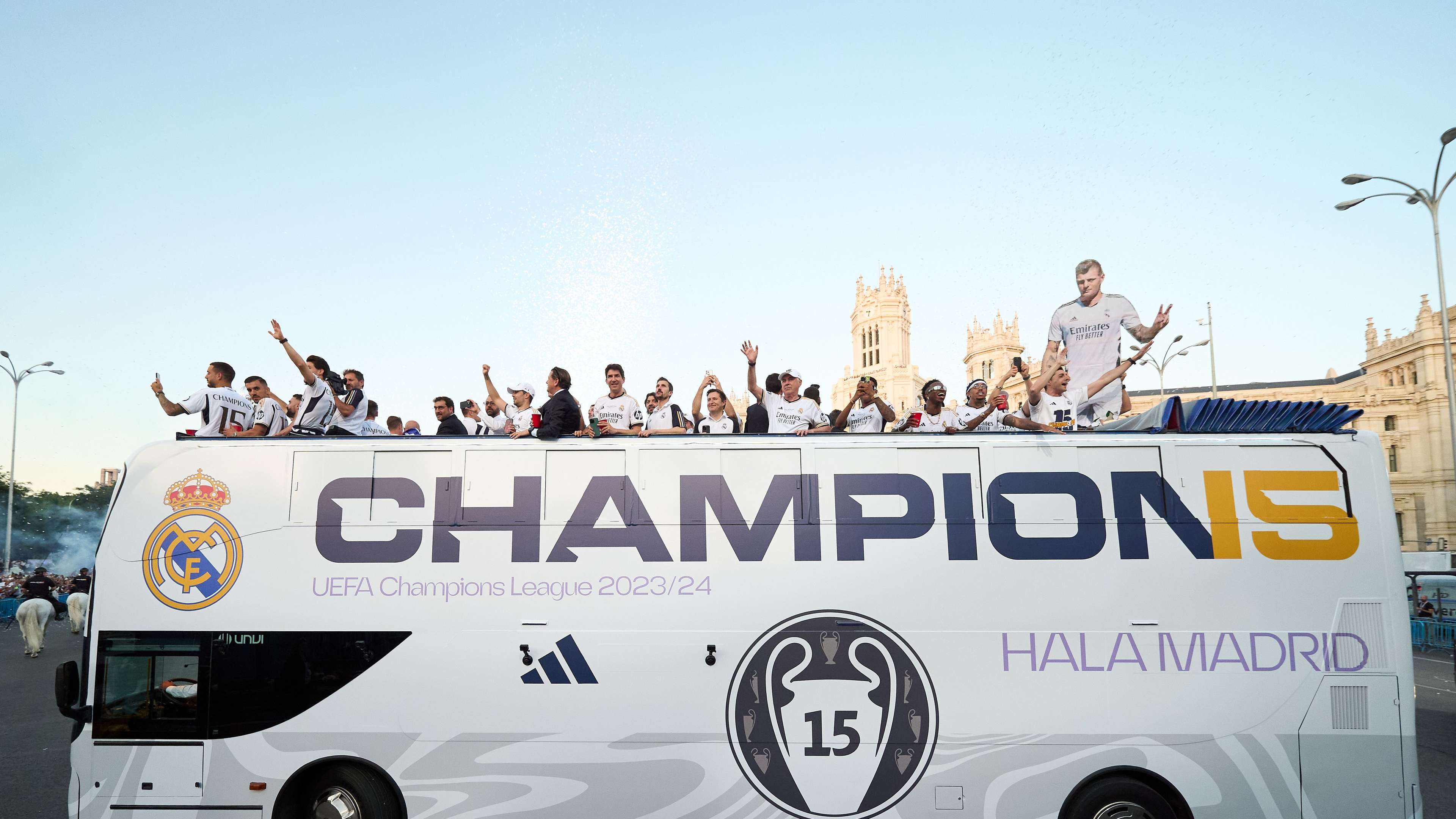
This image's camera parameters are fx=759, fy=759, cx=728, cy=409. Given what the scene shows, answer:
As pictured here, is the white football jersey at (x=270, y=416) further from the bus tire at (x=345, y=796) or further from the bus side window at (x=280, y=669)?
the bus tire at (x=345, y=796)

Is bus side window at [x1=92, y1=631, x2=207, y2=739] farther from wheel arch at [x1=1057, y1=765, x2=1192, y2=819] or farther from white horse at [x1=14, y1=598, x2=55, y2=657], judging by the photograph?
white horse at [x1=14, y1=598, x2=55, y2=657]

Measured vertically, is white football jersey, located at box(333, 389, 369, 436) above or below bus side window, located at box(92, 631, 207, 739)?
above

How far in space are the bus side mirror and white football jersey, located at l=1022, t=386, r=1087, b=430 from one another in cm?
850

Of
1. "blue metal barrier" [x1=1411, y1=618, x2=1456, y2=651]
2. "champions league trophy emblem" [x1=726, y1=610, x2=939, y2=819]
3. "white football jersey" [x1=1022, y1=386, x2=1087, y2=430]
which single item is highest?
"white football jersey" [x1=1022, y1=386, x2=1087, y2=430]

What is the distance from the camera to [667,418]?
910 cm

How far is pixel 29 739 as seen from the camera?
10.6 m

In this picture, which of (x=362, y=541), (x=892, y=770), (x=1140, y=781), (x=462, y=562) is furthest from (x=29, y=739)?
(x=1140, y=781)

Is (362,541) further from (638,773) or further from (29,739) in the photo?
(29,739)

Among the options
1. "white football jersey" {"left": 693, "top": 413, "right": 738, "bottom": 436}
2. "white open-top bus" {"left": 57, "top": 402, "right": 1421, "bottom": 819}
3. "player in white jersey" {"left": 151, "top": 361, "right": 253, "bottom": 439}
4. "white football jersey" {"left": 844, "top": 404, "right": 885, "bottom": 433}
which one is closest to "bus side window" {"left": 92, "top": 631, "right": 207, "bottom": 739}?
"white open-top bus" {"left": 57, "top": 402, "right": 1421, "bottom": 819}

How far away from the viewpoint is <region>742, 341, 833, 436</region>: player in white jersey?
357 inches

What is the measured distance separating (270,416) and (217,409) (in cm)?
57

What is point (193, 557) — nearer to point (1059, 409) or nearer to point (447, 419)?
point (447, 419)

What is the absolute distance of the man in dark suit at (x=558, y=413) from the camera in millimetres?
6582

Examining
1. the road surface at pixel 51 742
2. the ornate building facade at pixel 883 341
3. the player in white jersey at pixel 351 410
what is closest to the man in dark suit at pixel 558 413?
the player in white jersey at pixel 351 410
